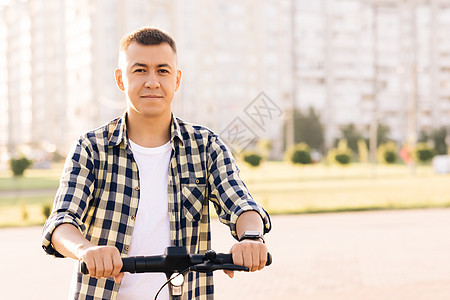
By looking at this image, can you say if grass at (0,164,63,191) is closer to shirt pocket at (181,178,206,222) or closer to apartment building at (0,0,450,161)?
shirt pocket at (181,178,206,222)

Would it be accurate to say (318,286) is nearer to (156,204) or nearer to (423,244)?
(423,244)

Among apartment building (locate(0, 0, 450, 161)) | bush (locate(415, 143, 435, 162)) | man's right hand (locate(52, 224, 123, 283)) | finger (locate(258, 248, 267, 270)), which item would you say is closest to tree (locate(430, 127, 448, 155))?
apartment building (locate(0, 0, 450, 161))

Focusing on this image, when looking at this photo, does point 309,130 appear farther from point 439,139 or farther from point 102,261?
point 102,261

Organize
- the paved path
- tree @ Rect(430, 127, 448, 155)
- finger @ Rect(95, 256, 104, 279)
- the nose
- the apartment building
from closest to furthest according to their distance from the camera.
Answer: finger @ Rect(95, 256, 104, 279) < the nose < the paved path < tree @ Rect(430, 127, 448, 155) < the apartment building

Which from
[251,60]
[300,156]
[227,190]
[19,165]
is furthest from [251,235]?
[251,60]

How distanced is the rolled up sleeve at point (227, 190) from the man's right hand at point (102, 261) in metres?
0.53

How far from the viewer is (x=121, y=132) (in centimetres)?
217

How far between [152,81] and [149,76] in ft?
0.08

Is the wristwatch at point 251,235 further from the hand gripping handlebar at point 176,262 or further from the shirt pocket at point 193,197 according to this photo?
the shirt pocket at point 193,197

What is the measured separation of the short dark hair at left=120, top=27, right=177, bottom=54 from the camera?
2068mm

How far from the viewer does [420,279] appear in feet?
26.1

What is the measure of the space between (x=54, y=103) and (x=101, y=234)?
84.7 metres

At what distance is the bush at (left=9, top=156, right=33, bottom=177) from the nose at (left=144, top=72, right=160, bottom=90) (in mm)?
19105

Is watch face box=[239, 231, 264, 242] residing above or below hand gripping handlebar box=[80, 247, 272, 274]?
above
